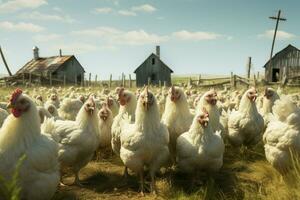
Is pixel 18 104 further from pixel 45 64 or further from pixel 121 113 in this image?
pixel 45 64

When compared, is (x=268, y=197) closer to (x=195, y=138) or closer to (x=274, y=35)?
(x=195, y=138)

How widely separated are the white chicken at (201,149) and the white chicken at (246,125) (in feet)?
6.18

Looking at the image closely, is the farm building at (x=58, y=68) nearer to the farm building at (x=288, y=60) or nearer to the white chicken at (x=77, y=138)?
the farm building at (x=288, y=60)

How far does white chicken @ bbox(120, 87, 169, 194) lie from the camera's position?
5.66 meters

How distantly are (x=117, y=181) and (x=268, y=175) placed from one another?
2641mm

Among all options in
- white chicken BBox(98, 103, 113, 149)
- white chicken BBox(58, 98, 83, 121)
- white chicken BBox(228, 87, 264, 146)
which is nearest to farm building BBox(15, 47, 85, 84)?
white chicken BBox(58, 98, 83, 121)

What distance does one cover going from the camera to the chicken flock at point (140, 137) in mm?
4230

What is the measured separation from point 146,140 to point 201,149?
36.5 inches

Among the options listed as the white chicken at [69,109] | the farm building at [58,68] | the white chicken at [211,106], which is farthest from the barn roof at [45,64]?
the white chicken at [211,106]

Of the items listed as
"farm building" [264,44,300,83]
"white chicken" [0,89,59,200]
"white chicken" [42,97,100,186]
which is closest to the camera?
"white chicken" [0,89,59,200]

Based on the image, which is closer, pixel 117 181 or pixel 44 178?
pixel 44 178

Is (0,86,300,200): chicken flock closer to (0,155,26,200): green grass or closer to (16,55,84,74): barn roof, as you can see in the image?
(0,155,26,200): green grass

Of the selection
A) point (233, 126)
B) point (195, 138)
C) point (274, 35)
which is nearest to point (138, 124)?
point (195, 138)

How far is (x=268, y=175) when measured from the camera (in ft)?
20.4
